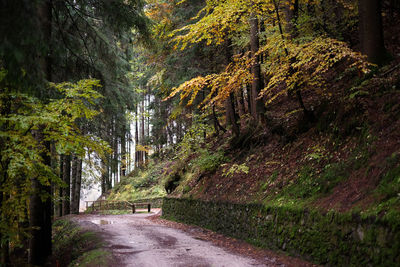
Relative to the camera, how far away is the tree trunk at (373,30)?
768 centimetres

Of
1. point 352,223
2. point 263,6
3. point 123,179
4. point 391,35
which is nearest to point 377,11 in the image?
point 391,35

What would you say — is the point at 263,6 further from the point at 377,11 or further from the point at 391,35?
the point at 391,35

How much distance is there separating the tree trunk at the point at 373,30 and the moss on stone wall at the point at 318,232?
14.7ft

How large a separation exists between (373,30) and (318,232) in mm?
5336

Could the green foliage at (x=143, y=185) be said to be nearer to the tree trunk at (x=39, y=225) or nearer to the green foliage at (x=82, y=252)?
the green foliage at (x=82, y=252)

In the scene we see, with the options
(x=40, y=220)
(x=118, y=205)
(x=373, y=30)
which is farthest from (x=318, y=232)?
(x=118, y=205)

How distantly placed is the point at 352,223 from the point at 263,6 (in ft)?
23.3

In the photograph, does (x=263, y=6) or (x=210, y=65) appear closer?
(x=263, y=6)

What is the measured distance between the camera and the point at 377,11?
7699 mm

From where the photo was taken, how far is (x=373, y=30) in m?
7.73

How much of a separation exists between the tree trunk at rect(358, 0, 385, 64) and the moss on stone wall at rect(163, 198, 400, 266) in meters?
4.47

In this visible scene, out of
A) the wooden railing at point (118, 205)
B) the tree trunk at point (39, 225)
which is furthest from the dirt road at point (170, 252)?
the wooden railing at point (118, 205)

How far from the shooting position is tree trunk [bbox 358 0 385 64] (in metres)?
7.68

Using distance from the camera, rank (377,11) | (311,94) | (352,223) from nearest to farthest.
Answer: (352,223) < (377,11) < (311,94)
